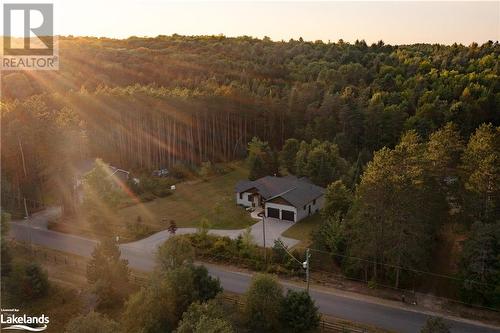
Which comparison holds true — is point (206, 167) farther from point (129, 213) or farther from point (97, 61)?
point (97, 61)

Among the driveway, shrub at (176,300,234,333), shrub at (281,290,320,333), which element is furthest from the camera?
the driveway

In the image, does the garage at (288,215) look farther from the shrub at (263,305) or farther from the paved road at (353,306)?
the shrub at (263,305)

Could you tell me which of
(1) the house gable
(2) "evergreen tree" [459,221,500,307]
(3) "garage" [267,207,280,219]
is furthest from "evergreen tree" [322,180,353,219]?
(2) "evergreen tree" [459,221,500,307]

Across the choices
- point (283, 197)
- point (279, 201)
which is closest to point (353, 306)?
point (283, 197)

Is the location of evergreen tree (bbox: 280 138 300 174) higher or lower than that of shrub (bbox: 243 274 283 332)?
higher

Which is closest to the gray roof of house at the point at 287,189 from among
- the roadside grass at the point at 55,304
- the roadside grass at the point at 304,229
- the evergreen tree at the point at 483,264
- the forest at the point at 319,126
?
the roadside grass at the point at 304,229

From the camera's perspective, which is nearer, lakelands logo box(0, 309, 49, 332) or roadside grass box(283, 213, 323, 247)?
lakelands logo box(0, 309, 49, 332)

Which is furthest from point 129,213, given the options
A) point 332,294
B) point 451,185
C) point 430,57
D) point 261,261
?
point 430,57

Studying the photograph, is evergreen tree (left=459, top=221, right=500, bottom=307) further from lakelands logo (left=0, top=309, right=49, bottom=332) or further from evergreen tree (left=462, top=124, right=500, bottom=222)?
lakelands logo (left=0, top=309, right=49, bottom=332)
